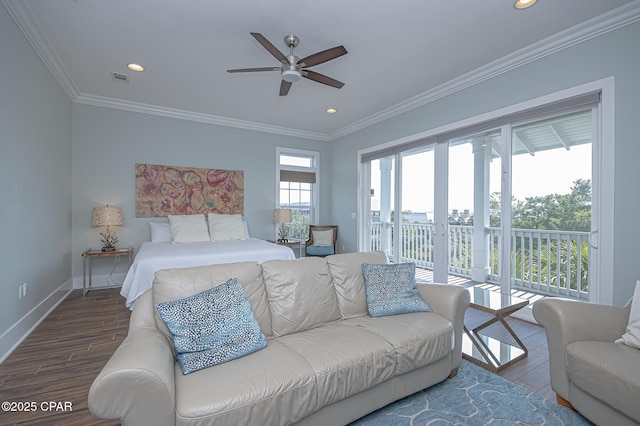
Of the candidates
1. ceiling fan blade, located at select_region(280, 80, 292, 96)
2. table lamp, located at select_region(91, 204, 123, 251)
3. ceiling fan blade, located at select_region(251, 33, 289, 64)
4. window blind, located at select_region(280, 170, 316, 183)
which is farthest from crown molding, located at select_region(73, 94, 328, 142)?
ceiling fan blade, located at select_region(251, 33, 289, 64)

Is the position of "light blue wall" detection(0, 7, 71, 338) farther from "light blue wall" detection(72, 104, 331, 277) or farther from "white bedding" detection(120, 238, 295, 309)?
"white bedding" detection(120, 238, 295, 309)

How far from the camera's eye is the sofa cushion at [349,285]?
7.22 ft

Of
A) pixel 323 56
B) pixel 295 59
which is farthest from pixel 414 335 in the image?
pixel 295 59

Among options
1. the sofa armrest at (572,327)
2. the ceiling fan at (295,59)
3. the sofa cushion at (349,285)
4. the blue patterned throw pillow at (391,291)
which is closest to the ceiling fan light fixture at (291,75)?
the ceiling fan at (295,59)

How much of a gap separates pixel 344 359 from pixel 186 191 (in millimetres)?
4336

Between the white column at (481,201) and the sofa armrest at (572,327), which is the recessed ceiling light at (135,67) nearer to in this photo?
the white column at (481,201)

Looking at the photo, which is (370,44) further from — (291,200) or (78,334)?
(78,334)

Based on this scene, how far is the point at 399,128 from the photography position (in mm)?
4598

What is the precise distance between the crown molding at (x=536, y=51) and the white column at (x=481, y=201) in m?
0.74

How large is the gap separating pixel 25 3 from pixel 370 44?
9.66 feet

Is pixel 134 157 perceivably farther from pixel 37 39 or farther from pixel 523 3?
pixel 523 3

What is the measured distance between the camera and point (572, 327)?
1743 millimetres

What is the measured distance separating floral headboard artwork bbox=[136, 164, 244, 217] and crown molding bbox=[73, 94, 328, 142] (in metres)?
0.86

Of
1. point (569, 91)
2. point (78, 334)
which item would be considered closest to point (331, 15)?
point (569, 91)
